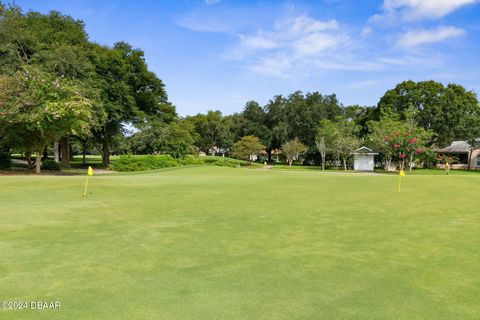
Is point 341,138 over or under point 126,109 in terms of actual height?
under

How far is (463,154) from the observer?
58156mm

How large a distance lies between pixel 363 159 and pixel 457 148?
19776 millimetres

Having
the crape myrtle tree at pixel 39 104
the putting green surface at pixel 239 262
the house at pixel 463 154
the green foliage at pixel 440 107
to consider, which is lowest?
the putting green surface at pixel 239 262

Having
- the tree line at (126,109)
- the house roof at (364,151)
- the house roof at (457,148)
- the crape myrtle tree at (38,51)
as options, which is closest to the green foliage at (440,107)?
the tree line at (126,109)

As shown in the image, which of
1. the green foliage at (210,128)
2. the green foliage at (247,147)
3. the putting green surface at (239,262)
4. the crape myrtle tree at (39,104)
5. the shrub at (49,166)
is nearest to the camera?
the putting green surface at (239,262)

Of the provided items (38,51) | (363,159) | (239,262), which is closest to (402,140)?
(363,159)

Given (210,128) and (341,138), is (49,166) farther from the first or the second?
(210,128)

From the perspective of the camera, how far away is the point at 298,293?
4.17m

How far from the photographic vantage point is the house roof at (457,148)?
188 feet

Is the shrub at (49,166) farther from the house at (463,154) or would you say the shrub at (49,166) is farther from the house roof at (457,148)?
the house roof at (457,148)

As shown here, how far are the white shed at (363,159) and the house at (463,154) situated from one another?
16630 millimetres

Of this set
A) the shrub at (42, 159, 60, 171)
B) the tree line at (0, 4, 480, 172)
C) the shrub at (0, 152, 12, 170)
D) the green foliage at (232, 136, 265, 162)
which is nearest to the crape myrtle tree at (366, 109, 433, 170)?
the tree line at (0, 4, 480, 172)

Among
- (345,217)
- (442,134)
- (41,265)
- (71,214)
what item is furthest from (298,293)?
(442,134)

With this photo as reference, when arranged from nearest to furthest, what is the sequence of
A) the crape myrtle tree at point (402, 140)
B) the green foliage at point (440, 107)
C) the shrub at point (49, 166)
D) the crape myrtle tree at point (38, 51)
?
the crape myrtle tree at point (38, 51), the shrub at point (49, 166), the crape myrtle tree at point (402, 140), the green foliage at point (440, 107)
